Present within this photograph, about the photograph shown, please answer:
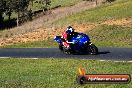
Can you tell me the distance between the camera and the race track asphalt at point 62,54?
2304 centimetres

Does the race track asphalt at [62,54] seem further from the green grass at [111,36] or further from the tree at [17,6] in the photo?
the tree at [17,6]

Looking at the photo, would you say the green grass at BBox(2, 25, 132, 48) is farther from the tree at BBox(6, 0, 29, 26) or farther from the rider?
the tree at BBox(6, 0, 29, 26)

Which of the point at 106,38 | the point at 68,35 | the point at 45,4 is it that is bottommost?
the point at 45,4

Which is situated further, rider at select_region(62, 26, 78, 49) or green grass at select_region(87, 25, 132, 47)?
green grass at select_region(87, 25, 132, 47)

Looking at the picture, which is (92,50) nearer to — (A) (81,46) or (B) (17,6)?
(A) (81,46)

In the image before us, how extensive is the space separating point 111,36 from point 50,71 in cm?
1630

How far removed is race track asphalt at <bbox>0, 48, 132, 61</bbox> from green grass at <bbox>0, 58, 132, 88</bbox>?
1.94 metres

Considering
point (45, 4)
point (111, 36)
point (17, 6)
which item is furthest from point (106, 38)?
point (45, 4)

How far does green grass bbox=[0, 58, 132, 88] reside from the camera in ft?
49.1

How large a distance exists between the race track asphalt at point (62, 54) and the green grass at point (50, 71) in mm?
1936

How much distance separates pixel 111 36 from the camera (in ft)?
110

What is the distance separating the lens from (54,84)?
14.9 metres

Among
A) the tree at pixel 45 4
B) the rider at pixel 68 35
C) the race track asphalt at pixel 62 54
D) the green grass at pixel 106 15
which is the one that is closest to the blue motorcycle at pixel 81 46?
the rider at pixel 68 35

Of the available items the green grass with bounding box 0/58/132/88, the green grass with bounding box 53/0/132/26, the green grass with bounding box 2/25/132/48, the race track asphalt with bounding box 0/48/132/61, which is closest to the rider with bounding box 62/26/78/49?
the race track asphalt with bounding box 0/48/132/61
